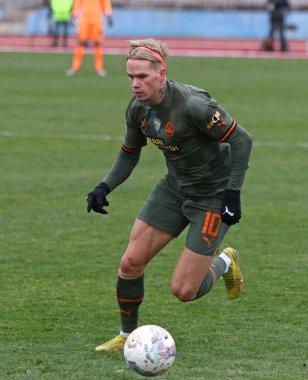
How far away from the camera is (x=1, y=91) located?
2453 cm

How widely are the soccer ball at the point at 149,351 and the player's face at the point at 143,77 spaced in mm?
1480

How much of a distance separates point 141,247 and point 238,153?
93cm

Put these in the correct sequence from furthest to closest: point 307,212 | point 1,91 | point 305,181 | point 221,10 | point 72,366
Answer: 1. point 221,10
2. point 1,91
3. point 305,181
4. point 307,212
5. point 72,366

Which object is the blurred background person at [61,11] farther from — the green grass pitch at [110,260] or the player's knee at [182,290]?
the player's knee at [182,290]

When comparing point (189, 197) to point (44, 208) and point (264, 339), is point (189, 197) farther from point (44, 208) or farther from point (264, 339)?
point (44, 208)

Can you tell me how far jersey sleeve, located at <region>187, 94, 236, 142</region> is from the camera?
684 centimetres

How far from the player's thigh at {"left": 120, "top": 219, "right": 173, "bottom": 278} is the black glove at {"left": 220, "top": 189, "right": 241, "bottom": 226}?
588 mm

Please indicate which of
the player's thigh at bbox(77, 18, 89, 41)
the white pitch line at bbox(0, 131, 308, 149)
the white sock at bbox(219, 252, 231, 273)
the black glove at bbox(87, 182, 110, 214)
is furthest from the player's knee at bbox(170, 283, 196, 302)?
the player's thigh at bbox(77, 18, 89, 41)

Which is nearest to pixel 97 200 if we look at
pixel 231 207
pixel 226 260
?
pixel 231 207

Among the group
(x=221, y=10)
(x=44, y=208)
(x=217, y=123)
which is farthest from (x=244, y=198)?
(x=221, y=10)

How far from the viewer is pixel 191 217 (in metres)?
7.27

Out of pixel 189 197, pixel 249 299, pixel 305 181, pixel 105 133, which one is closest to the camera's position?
pixel 189 197

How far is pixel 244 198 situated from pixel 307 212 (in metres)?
1.07

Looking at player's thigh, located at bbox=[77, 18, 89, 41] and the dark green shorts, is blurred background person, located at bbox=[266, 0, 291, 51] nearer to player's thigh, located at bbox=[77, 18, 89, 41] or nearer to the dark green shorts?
player's thigh, located at bbox=[77, 18, 89, 41]
